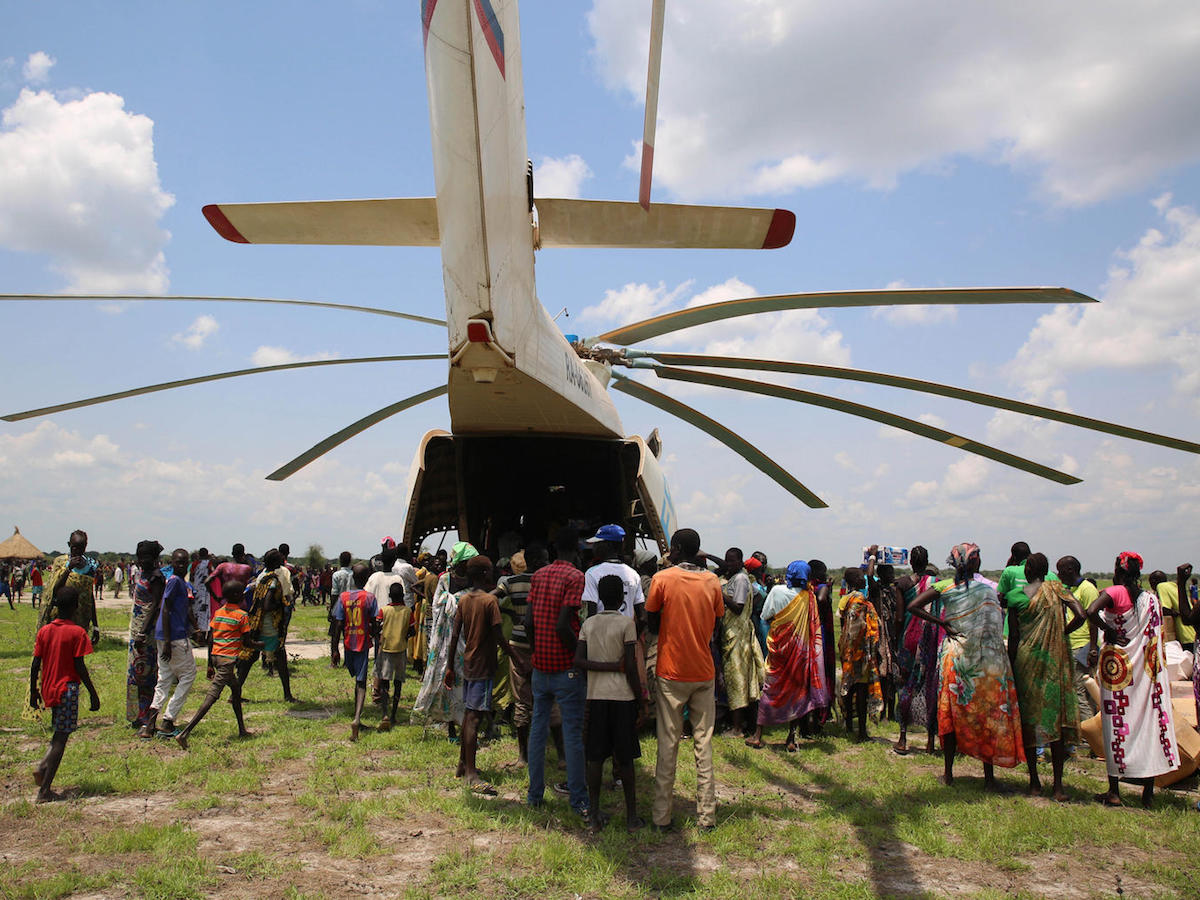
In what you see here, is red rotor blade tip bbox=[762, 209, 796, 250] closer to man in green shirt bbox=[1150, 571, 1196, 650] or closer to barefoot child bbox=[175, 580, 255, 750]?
barefoot child bbox=[175, 580, 255, 750]

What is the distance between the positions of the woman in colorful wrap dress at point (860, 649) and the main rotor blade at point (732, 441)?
105 inches

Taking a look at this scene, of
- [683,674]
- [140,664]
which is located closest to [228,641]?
[140,664]

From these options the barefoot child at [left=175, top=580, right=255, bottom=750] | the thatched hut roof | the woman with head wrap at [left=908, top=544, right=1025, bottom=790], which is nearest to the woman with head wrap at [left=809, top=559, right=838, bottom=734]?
the woman with head wrap at [left=908, top=544, right=1025, bottom=790]

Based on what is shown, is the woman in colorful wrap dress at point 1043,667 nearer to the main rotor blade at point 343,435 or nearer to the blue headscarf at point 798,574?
the blue headscarf at point 798,574

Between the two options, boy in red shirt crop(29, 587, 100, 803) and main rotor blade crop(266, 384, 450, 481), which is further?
main rotor blade crop(266, 384, 450, 481)

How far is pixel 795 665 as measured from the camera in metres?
6.61

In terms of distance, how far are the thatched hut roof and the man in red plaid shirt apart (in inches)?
1047

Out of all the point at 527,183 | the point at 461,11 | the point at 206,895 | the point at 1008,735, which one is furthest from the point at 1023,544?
the point at 206,895

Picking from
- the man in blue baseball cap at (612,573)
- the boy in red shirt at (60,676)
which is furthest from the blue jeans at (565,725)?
the boy in red shirt at (60,676)

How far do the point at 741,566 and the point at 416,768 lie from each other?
3255 millimetres

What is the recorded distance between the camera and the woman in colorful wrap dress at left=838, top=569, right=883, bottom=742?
6875 millimetres

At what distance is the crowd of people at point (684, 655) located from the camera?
14.9ft

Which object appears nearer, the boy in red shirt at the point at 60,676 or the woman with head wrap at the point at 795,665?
the boy in red shirt at the point at 60,676

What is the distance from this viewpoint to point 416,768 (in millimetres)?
5730
